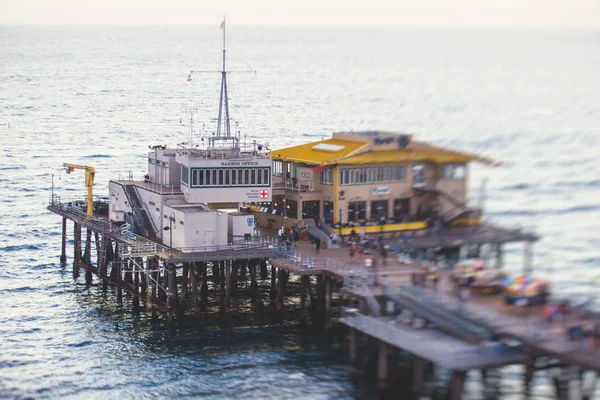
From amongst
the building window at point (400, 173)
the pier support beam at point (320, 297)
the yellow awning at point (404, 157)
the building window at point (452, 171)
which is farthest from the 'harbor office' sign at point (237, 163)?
the building window at point (452, 171)

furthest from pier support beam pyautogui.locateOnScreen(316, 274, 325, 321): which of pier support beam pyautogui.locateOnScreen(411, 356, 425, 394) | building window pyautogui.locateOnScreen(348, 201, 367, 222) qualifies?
pier support beam pyautogui.locateOnScreen(411, 356, 425, 394)

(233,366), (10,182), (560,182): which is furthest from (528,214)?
(10,182)

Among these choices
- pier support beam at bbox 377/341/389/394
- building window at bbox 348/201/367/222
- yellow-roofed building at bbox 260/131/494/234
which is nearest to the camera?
pier support beam at bbox 377/341/389/394

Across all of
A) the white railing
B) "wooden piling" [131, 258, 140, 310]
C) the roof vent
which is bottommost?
"wooden piling" [131, 258, 140, 310]

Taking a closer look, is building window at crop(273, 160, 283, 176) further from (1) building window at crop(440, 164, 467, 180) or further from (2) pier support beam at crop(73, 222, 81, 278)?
(2) pier support beam at crop(73, 222, 81, 278)

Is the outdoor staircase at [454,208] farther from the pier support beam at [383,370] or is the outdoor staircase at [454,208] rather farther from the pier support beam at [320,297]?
the pier support beam at [383,370]

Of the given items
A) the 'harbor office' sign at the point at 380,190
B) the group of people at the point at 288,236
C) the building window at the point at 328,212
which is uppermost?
the 'harbor office' sign at the point at 380,190
